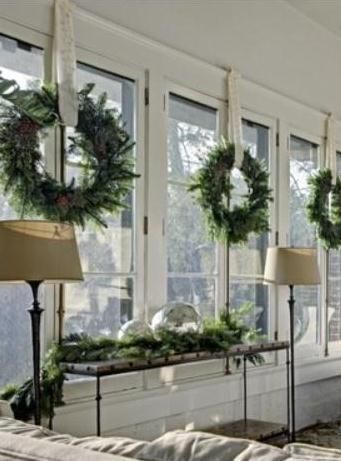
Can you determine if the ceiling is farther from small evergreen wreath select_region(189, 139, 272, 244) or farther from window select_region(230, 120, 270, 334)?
small evergreen wreath select_region(189, 139, 272, 244)

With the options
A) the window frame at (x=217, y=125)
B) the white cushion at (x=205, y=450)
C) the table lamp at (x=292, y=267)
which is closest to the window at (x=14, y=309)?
the window frame at (x=217, y=125)

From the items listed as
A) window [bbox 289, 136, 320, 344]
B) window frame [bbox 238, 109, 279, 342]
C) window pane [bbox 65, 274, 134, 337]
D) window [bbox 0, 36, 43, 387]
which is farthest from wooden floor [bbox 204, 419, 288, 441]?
window [bbox 0, 36, 43, 387]

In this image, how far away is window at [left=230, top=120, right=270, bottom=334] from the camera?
4.82m

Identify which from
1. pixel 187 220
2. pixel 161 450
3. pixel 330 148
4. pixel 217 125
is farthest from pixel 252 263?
pixel 161 450

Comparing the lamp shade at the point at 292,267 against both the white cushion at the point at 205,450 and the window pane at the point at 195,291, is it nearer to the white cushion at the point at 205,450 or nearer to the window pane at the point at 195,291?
the window pane at the point at 195,291

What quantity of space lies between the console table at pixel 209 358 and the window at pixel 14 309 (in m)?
0.22

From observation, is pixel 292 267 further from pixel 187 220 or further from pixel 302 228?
pixel 302 228

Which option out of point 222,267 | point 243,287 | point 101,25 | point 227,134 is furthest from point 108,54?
point 243,287

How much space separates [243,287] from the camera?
16.1ft

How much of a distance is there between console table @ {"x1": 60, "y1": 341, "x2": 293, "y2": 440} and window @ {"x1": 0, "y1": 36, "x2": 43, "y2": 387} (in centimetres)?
22

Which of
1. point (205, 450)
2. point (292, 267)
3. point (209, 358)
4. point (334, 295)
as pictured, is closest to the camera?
point (205, 450)

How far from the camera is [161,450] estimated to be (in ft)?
5.00

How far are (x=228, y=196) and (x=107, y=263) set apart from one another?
3.79 feet

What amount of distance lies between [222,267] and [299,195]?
128cm
